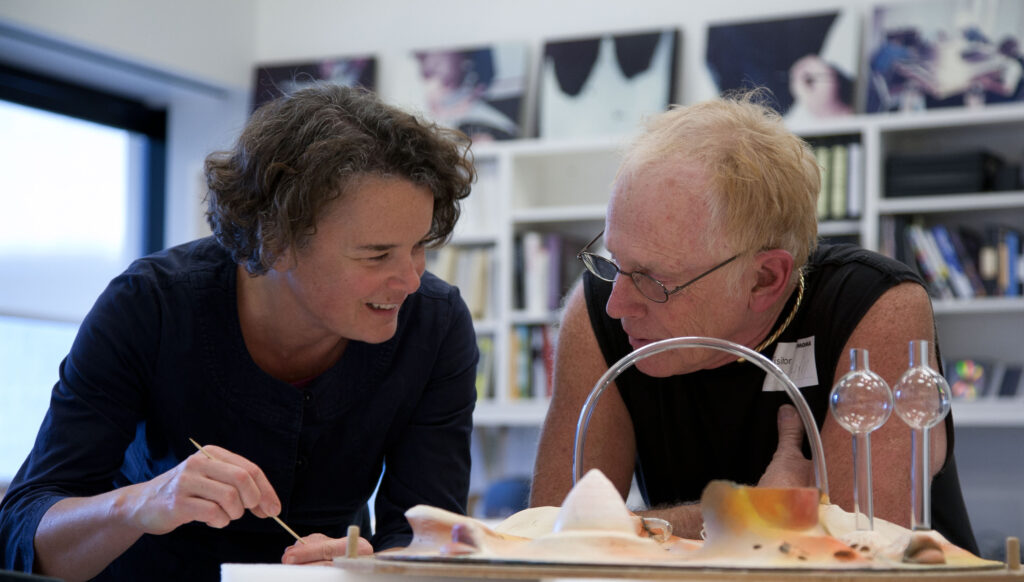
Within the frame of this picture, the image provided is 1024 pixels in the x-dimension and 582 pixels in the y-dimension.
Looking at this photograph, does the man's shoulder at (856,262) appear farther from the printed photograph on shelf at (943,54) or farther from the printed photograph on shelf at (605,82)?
the printed photograph on shelf at (605,82)

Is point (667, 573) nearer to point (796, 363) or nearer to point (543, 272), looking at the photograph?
point (796, 363)

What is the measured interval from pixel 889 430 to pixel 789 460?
0.47 ft

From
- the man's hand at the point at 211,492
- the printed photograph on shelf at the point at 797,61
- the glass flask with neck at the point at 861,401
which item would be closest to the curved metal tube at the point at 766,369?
the glass flask with neck at the point at 861,401

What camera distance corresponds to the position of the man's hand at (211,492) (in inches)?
53.1

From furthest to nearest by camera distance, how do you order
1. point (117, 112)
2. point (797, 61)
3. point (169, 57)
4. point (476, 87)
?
point (117, 112)
point (169, 57)
point (476, 87)
point (797, 61)

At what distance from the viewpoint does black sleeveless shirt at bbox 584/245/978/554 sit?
5.79 feet

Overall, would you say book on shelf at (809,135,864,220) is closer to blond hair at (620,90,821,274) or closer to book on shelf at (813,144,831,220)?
book on shelf at (813,144,831,220)

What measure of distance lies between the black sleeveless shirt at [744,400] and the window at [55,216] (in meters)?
3.45

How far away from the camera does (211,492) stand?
1.35m

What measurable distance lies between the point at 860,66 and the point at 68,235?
3.30m

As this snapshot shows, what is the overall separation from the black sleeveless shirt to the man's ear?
8cm

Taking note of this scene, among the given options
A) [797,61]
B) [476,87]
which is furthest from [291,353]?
[476,87]

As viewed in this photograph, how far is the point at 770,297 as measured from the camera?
5.82 feet

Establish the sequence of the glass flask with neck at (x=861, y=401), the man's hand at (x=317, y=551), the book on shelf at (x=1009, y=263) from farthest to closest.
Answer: the book on shelf at (x=1009, y=263), the man's hand at (x=317, y=551), the glass flask with neck at (x=861, y=401)
